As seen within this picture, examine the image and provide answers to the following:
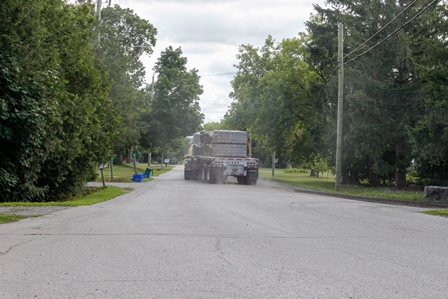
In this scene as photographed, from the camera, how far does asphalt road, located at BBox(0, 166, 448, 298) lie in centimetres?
606

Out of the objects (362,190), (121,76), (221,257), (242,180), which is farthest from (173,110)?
(221,257)

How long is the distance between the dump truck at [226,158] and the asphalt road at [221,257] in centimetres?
1927

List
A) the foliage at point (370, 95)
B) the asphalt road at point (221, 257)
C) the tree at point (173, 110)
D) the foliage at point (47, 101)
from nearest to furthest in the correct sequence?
1. the asphalt road at point (221, 257)
2. the foliage at point (47, 101)
3. the foliage at point (370, 95)
4. the tree at point (173, 110)

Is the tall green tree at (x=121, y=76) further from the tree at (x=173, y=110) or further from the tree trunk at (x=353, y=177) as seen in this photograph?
the tree trunk at (x=353, y=177)

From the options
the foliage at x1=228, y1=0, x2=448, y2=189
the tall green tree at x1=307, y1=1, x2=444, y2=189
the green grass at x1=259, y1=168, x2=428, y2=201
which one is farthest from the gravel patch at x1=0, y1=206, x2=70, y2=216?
the tall green tree at x1=307, y1=1, x2=444, y2=189

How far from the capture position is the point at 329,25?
1528 inches

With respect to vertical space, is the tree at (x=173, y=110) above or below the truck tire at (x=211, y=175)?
above

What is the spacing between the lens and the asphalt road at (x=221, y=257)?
6.06 m

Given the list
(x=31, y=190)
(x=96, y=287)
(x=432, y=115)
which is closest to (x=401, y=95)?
(x=432, y=115)

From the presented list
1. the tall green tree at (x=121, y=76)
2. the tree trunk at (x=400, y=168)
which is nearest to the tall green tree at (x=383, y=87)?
the tree trunk at (x=400, y=168)

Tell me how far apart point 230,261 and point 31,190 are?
13161 millimetres

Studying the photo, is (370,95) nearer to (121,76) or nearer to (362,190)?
(362,190)

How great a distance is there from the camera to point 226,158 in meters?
32.7

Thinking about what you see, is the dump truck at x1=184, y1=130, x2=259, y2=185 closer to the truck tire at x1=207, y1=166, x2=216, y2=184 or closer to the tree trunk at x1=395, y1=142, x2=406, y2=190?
the truck tire at x1=207, y1=166, x2=216, y2=184
